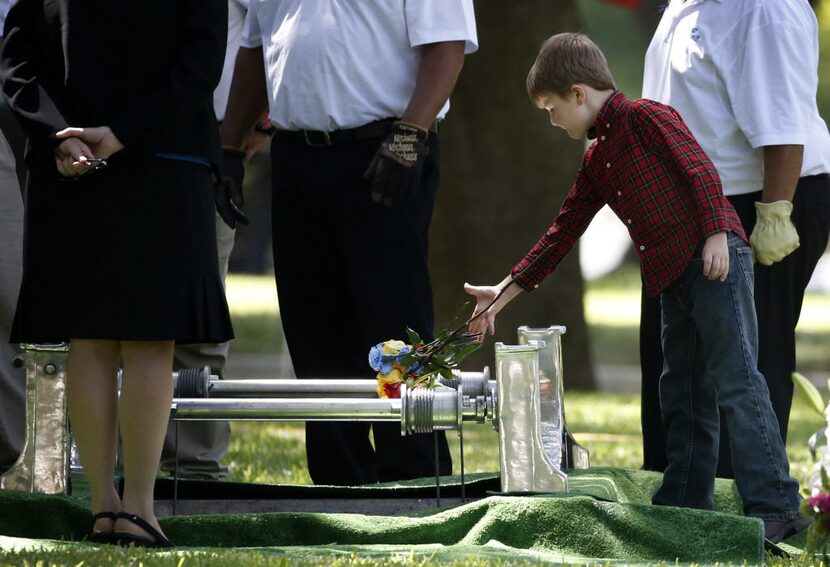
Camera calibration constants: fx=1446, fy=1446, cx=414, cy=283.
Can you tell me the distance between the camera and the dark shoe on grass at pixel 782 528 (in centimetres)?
428

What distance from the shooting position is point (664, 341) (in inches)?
186

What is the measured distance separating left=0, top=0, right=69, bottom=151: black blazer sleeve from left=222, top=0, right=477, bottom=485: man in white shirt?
48.9 inches

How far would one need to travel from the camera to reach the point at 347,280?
5086 millimetres

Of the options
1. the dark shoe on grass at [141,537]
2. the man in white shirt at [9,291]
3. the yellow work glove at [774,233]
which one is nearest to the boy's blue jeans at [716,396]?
the yellow work glove at [774,233]

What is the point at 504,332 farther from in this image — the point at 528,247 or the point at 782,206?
the point at 782,206

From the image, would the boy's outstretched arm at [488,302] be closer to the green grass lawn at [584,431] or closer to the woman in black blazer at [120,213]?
the woman in black blazer at [120,213]

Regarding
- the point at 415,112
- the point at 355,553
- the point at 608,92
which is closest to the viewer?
the point at 355,553

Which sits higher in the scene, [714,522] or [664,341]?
[664,341]

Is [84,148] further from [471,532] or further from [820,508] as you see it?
[820,508]

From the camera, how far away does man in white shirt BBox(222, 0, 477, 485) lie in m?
5.00

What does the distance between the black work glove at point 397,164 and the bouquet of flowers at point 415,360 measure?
1.70ft

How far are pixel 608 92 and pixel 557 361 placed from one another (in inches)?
35.5

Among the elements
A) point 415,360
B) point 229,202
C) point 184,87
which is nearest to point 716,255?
point 415,360

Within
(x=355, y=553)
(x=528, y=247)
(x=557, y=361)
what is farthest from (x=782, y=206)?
(x=528, y=247)
